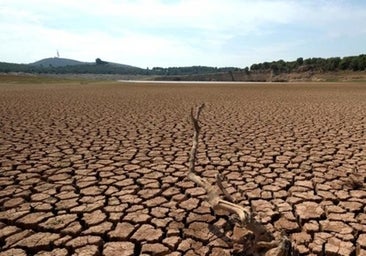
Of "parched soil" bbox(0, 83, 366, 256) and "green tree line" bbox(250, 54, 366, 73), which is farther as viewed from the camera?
"green tree line" bbox(250, 54, 366, 73)

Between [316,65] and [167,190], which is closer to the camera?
[167,190]

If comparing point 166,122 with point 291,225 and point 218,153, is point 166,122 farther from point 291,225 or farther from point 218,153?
point 291,225

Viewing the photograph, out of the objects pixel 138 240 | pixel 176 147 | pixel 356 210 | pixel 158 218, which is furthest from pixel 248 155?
pixel 138 240

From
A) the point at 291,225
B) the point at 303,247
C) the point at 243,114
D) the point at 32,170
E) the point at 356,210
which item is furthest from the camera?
the point at 243,114

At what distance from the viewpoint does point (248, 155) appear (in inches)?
196

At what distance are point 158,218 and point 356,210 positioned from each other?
1.84 metres

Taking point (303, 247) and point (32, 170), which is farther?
point (32, 170)

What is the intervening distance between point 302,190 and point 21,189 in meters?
3.07

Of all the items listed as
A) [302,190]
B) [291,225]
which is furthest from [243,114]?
[291,225]

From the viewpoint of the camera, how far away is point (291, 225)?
2725mm

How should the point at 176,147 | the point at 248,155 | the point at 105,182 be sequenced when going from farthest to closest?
the point at 176,147
the point at 248,155
the point at 105,182

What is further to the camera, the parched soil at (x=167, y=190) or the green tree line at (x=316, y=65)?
the green tree line at (x=316, y=65)

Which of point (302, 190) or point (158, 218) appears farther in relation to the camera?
point (302, 190)

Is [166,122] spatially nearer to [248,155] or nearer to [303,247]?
[248,155]
